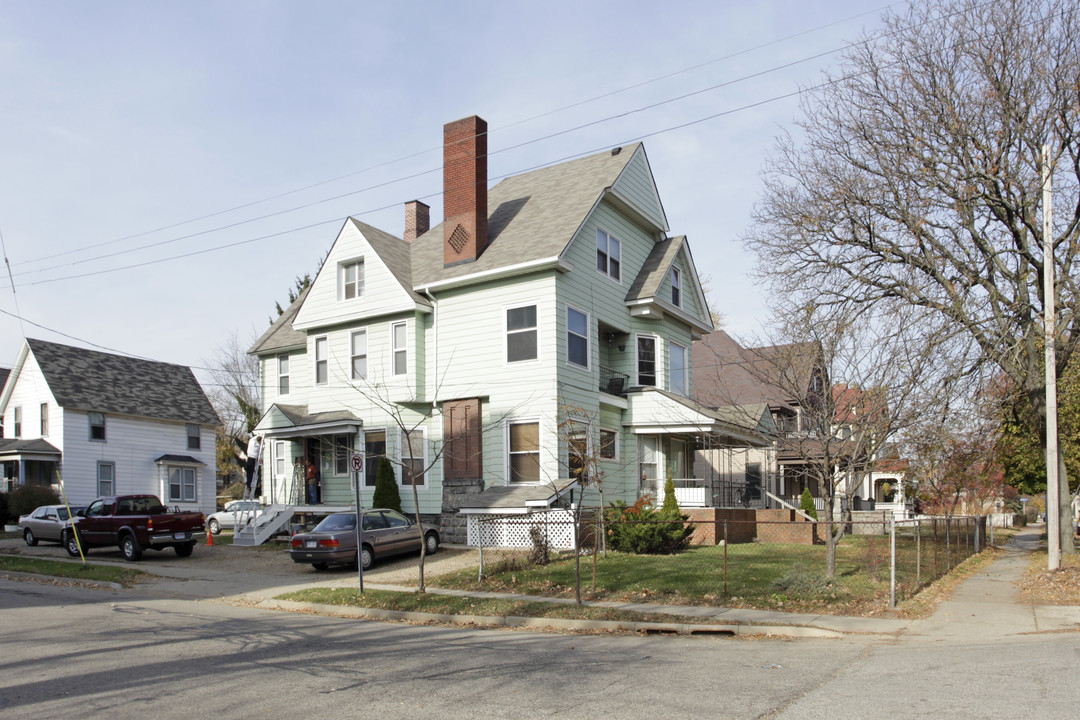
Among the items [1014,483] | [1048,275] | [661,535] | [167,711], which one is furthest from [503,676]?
[1014,483]

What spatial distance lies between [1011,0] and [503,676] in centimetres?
1889

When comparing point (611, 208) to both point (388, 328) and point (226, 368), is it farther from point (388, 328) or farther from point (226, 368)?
point (226, 368)

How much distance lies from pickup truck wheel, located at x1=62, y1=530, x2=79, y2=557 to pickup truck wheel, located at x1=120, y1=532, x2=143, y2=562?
2.00 meters

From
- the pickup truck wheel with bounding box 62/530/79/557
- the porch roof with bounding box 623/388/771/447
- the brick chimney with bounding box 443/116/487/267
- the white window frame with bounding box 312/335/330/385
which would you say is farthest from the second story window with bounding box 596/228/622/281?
the pickup truck wheel with bounding box 62/530/79/557

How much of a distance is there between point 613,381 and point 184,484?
88.0 ft

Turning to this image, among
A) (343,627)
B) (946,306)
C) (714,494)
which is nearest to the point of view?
(343,627)

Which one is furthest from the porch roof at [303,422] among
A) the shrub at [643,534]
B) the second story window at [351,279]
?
the shrub at [643,534]

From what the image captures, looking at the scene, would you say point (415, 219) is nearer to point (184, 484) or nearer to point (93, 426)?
point (93, 426)

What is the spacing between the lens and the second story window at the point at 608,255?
25.6 metres

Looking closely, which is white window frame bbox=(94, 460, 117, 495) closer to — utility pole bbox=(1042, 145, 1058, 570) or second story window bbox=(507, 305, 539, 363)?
second story window bbox=(507, 305, 539, 363)

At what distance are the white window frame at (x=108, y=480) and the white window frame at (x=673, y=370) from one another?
27.1m

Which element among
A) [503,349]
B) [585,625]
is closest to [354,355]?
[503,349]

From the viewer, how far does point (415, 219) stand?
32.1m

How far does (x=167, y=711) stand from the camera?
748 cm
